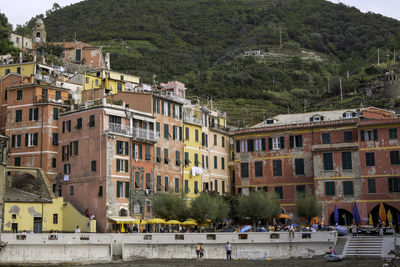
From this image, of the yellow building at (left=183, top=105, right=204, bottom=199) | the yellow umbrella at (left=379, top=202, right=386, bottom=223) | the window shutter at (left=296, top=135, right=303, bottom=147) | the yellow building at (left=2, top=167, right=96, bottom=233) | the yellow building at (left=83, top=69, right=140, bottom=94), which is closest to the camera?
the yellow building at (left=2, top=167, right=96, bottom=233)

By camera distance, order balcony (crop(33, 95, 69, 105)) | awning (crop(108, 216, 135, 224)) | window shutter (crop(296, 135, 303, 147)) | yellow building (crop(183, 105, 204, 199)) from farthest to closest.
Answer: yellow building (crop(183, 105, 204, 199)) < window shutter (crop(296, 135, 303, 147)) < balcony (crop(33, 95, 69, 105)) < awning (crop(108, 216, 135, 224))

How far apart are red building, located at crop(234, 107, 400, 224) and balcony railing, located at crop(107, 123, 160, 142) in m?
11.9

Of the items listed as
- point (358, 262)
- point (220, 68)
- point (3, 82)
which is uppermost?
point (220, 68)

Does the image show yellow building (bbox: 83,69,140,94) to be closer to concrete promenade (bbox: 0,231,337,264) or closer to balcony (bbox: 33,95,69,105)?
balcony (bbox: 33,95,69,105)

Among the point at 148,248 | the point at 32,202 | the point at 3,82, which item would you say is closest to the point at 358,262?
the point at 148,248

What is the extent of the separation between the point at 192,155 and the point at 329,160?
14.8m

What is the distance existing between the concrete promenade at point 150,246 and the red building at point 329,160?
1403cm

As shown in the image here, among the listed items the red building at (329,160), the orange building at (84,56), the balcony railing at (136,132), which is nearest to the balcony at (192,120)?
the red building at (329,160)

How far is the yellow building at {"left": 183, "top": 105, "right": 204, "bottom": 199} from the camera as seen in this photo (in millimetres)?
63469

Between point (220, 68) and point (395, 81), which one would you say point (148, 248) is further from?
point (220, 68)

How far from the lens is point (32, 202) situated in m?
52.3

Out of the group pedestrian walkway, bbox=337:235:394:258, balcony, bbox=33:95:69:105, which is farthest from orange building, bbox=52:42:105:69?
pedestrian walkway, bbox=337:235:394:258

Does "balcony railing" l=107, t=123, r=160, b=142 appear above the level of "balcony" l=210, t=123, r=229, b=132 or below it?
below

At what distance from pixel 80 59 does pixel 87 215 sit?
150 feet
